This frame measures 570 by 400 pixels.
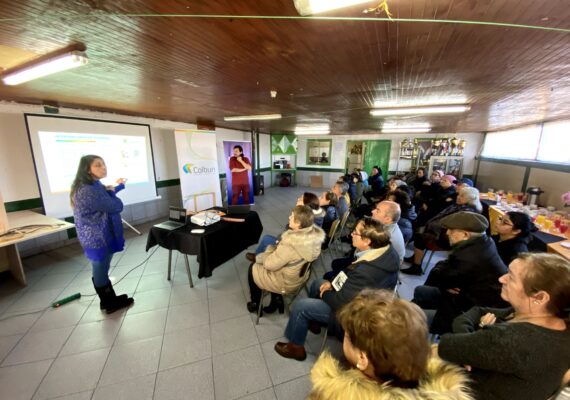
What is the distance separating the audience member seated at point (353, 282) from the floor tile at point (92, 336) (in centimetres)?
164

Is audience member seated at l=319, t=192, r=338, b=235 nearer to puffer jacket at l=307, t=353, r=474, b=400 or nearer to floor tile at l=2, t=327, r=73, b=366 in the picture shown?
puffer jacket at l=307, t=353, r=474, b=400

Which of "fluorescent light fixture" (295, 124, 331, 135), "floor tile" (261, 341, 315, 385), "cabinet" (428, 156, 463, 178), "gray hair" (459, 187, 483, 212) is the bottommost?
"floor tile" (261, 341, 315, 385)

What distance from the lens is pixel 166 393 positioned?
5.19 feet

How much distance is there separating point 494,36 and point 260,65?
66.6 inches

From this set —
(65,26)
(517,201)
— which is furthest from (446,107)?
(65,26)

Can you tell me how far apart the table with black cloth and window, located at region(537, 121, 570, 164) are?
236 inches

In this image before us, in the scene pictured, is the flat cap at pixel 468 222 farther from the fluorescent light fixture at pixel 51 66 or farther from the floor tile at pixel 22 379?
the floor tile at pixel 22 379

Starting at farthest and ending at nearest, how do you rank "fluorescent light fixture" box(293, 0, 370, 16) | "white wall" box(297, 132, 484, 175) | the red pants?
"white wall" box(297, 132, 484, 175) → the red pants → "fluorescent light fixture" box(293, 0, 370, 16)

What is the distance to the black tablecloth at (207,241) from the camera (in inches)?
98.0

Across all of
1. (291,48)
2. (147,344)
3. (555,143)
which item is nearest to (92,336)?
(147,344)

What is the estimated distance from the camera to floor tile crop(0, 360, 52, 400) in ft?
5.16

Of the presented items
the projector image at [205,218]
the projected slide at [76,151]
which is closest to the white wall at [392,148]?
the projected slide at [76,151]

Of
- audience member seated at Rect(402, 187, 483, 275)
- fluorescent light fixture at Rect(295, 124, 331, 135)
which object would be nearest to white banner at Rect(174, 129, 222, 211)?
fluorescent light fixture at Rect(295, 124, 331, 135)

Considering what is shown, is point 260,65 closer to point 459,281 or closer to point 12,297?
point 459,281
